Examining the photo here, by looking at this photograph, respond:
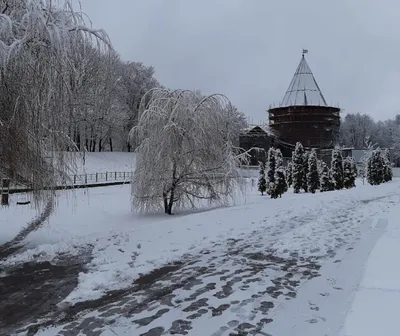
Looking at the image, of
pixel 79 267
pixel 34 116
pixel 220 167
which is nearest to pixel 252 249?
pixel 79 267

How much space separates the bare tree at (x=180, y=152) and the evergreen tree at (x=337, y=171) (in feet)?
56.9

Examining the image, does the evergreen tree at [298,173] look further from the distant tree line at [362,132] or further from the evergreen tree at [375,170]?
the distant tree line at [362,132]

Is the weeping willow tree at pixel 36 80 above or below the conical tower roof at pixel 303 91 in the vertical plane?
below

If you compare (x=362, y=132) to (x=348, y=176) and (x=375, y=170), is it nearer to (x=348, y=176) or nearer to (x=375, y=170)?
(x=375, y=170)

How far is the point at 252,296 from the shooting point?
17.4 feet

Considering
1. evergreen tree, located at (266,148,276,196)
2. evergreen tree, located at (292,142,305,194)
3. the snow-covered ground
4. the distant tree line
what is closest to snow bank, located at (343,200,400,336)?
the snow-covered ground

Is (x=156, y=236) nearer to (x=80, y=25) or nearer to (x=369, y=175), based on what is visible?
(x=80, y=25)

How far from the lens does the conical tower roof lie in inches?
2231

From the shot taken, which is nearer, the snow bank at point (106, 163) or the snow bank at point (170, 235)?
the snow bank at point (170, 235)

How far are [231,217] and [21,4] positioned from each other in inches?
286

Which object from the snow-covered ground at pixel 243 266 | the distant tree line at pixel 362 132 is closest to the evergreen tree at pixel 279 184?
the snow-covered ground at pixel 243 266

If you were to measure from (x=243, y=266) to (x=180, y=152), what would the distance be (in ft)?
28.2

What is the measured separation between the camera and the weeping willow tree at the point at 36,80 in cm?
711

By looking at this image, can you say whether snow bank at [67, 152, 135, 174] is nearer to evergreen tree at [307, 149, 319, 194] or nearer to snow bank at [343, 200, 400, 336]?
evergreen tree at [307, 149, 319, 194]
